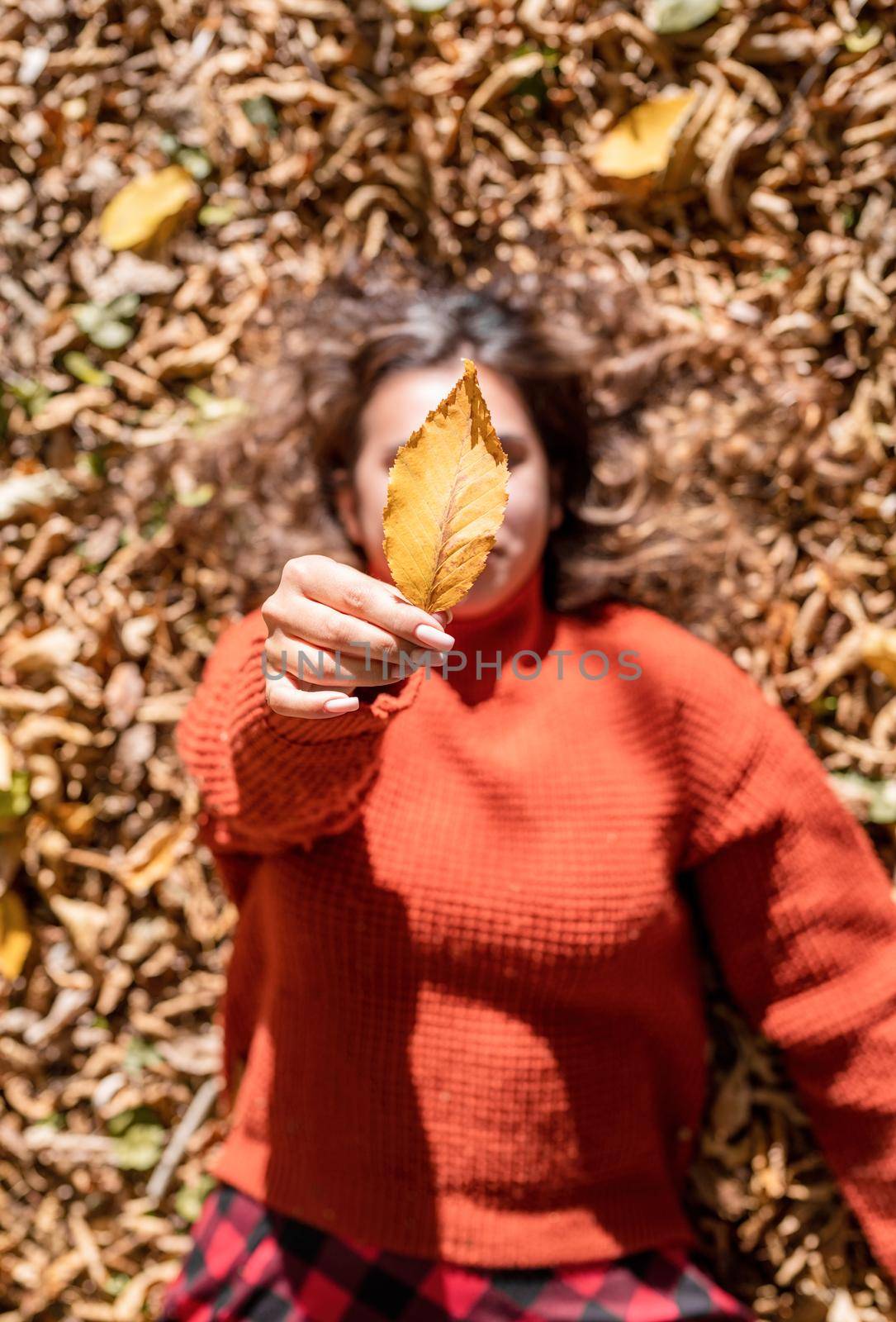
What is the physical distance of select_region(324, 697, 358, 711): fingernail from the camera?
64 cm

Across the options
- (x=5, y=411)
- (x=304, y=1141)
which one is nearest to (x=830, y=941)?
(x=304, y=1141)

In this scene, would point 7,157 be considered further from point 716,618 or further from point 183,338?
point 716,618


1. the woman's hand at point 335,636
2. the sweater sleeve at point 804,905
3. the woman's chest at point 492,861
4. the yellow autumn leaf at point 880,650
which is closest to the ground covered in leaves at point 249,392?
the yellow autumn leaf at point 880,650

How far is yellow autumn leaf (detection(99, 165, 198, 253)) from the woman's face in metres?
0.41

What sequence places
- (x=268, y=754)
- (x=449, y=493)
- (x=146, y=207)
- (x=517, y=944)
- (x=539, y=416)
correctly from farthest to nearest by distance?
(x=146, y=207) < (x=539, y=416) < (x=517, y=944) < (x=268, y=754) < (x=449, y=493)

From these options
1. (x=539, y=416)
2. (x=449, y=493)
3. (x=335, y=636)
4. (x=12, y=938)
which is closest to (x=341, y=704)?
(x=335, y=636)

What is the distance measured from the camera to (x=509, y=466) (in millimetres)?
962

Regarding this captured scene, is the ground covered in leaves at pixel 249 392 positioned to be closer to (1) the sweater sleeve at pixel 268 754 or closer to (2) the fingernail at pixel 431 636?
(1) the sweater sleeve at pixel 268 754

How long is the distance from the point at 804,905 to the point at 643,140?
2.72 ft

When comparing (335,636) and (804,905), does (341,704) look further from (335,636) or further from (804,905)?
(804,905)

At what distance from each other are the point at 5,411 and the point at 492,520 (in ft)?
3.13

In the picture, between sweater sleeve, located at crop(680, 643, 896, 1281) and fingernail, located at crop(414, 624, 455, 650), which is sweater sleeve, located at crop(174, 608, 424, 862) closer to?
fingernail, located at crop(414, 624, 455, 650)

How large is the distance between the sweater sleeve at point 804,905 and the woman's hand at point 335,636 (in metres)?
0.49

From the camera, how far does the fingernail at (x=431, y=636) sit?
1.90ft
